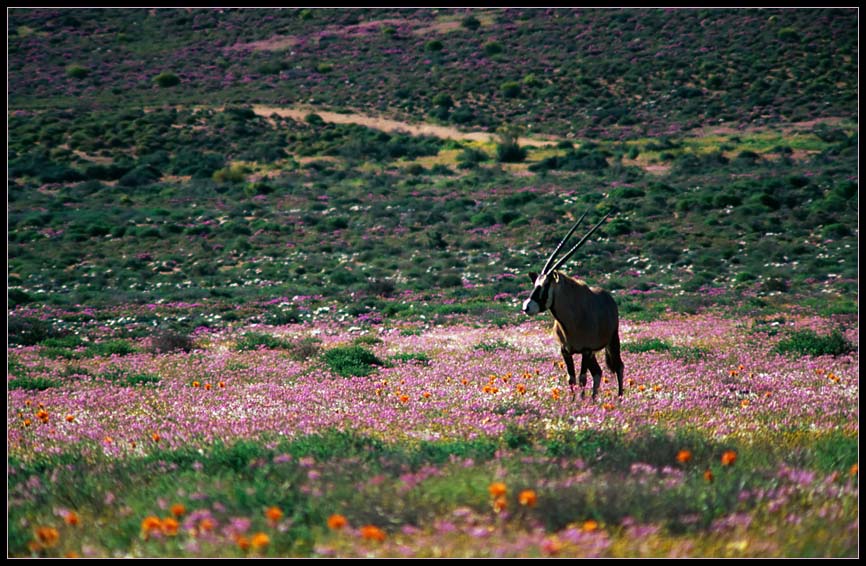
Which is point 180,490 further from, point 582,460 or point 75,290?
point 75,290

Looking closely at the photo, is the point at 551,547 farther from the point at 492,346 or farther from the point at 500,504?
the point at 492,346

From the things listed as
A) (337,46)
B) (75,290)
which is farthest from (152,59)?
(75,290)

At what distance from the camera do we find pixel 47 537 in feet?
12.9

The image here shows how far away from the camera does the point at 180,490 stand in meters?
4.62

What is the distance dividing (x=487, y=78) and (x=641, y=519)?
3337 inches

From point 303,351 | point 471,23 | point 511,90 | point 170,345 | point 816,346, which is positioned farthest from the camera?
point 471,23

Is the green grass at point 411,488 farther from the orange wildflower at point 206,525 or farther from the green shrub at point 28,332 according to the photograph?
the green shrub at point 28,332

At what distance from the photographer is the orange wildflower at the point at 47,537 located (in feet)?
12.9

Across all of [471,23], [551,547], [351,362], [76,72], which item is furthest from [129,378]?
[471,23]

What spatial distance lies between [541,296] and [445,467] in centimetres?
438

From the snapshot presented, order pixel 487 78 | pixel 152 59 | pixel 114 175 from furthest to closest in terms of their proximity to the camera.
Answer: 1. pixel 152 59
2. pixel 487 78
3. pixel 114 175

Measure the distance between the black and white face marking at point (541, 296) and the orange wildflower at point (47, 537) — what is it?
568cm

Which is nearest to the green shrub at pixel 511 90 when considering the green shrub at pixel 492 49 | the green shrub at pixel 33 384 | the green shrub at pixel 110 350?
the green shrub at pixel 492 49

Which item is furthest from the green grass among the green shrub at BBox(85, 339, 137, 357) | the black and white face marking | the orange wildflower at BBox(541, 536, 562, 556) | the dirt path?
the dirt path
